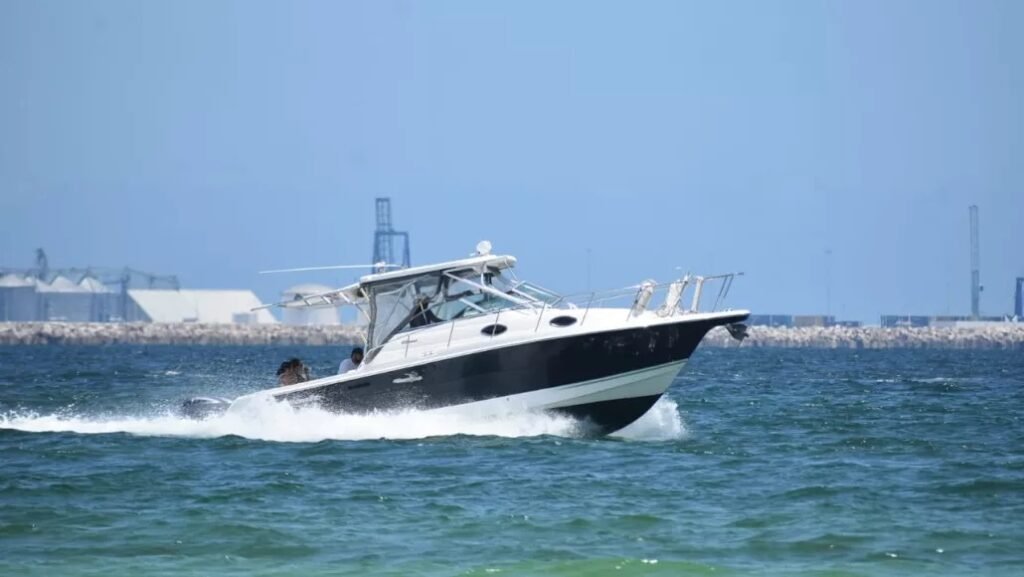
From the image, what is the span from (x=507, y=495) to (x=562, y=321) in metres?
4.52

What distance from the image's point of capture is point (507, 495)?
18.4 metres

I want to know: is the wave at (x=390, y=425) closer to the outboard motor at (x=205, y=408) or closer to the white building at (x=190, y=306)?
the outboard motor at (x=205, y=408)

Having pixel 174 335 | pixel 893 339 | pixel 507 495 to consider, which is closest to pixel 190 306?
pixel 174 335

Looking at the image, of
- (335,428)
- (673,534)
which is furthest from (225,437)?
(673,534)

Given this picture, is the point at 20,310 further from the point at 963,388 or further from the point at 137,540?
the point at 137,540

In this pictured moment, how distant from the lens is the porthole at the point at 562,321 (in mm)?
22438

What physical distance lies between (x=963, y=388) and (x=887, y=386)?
2.02m

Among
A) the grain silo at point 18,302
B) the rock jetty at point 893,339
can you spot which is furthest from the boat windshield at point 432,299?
the grain silo at point 18,302

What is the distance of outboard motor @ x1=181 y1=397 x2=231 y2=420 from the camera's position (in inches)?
976

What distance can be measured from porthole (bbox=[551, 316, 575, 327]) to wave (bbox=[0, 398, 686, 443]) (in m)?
1.24

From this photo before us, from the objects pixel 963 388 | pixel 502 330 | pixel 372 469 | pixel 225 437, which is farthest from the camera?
pixel 963 388

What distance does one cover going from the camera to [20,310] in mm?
183375

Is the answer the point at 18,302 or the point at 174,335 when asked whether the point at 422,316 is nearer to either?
the point at 174,335

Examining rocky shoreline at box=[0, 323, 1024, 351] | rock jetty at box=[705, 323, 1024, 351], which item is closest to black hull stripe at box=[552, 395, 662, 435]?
rocky shoreline at box=[0, 323, 1024, 351]
